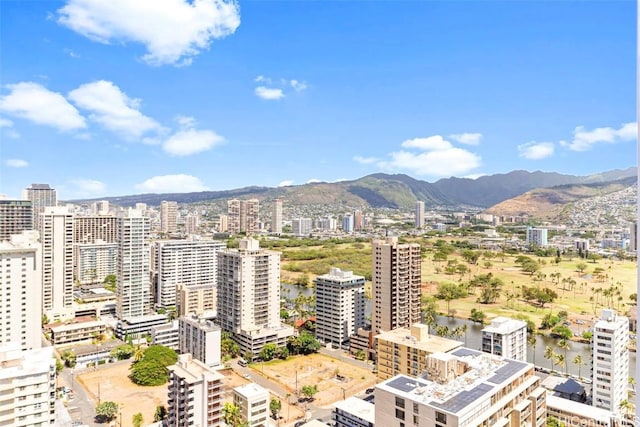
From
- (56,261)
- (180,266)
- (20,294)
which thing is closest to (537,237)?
(180,266)

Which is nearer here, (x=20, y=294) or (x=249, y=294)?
(x=20, y=294)

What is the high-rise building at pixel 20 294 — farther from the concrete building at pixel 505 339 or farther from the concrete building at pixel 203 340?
the concrete building at pixel 505 339

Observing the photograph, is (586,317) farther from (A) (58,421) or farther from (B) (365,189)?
(B) (365,189)

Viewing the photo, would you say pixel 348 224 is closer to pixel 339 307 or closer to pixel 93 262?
pixel 93 262

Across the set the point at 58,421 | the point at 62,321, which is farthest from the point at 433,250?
the point at 58,421

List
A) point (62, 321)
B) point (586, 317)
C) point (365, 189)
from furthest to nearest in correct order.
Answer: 1. point (365, 189)
2. point (586, 317)
3. point (62, 321)

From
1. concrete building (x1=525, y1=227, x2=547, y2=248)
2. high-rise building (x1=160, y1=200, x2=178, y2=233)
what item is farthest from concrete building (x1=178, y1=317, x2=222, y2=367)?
high-rise building (x1=160, y1=200, x2=178, y2=233)
